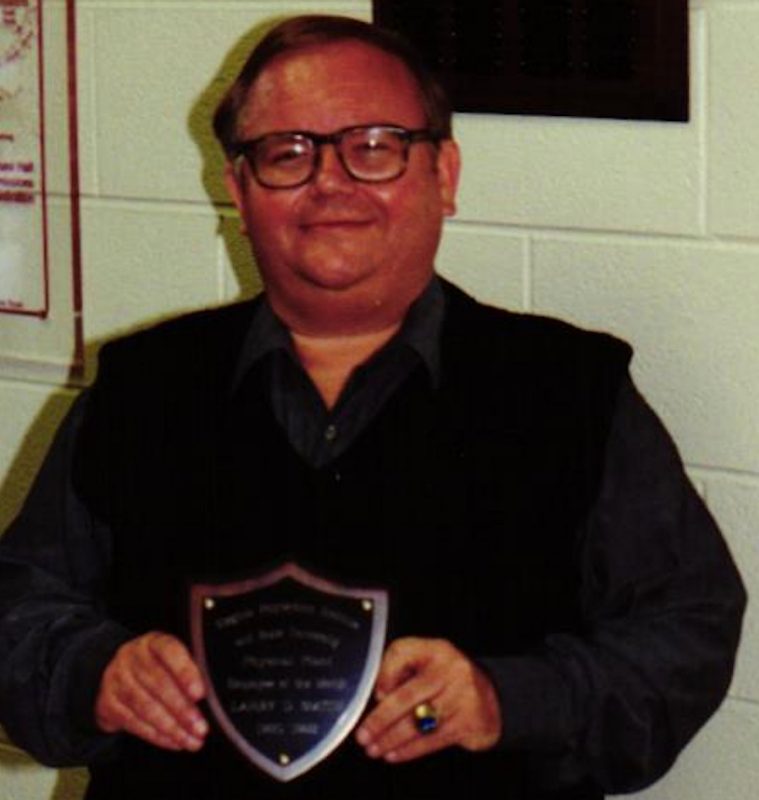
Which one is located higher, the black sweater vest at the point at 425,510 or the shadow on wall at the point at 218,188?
the shadow on wall at the point at 218,188

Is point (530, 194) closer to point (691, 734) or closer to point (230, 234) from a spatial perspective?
point (230, 234)

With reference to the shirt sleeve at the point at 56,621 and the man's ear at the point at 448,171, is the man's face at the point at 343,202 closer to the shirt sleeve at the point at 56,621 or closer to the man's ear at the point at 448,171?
the man's ear at the point at 448,171

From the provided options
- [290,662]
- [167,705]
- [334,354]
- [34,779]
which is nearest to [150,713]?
[167,705]

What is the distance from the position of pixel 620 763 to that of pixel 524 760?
97 mm

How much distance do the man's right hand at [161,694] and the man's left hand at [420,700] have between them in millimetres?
152

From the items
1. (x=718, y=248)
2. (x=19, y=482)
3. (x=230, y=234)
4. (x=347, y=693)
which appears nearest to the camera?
(x=347, y=693)

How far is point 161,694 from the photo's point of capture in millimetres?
1859

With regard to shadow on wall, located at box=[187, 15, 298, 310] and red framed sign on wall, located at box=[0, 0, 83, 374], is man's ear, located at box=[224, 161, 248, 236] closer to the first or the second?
shadow on wall, located at box=[187, 15, 298, 310]

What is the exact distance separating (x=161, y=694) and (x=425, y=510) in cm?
29

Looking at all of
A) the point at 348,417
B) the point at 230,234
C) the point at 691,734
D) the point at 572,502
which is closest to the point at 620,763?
the point at 691,734

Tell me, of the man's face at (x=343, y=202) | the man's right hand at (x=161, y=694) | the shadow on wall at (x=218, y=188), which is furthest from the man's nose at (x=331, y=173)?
the shadow on wall at (x=218, y=188)

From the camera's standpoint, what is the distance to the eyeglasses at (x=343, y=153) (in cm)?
192

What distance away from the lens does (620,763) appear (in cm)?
191

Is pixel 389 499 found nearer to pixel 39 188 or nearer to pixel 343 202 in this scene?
pixel 343 202
